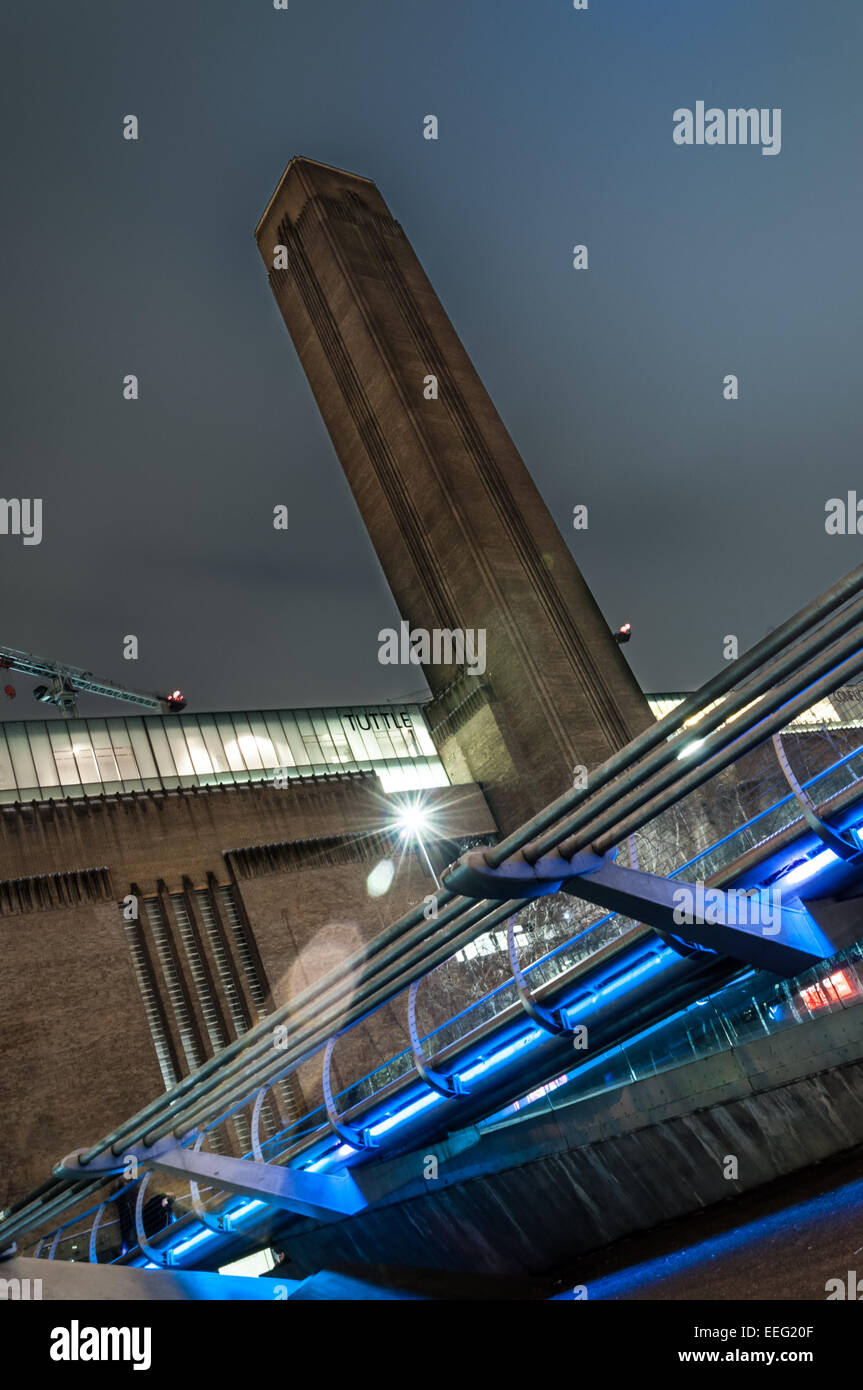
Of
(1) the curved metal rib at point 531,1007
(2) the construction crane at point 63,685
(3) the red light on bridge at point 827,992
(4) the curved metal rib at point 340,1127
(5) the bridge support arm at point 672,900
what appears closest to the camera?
(5) the bridge support arm at point 672,900

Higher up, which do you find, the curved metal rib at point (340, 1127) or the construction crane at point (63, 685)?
the construction crane at point (63, 685)

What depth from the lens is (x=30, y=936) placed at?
29281 mm

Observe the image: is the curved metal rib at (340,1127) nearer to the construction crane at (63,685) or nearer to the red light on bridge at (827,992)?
the red light on bridge at (827,992)

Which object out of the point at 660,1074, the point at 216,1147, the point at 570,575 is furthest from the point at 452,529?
the point at 660,1074

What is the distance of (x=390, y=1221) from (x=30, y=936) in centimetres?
1419

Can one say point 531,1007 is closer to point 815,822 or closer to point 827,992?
point 815,822

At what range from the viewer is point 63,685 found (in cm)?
6031

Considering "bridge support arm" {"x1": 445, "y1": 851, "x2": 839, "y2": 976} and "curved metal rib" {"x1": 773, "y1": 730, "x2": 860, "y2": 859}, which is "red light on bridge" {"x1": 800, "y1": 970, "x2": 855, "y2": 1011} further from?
"curved metal rib" {"x1": 773, "y1": 730, "x2": 860, "y2": 859}

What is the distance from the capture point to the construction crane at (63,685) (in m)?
57.6

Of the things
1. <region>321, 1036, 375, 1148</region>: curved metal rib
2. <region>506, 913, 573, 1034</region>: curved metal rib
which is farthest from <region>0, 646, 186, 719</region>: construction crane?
<region>506, 913, 573, 1034</region>: curved metal rib

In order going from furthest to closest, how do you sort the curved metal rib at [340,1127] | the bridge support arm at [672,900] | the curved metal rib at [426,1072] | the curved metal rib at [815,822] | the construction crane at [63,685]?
the construction crane at [63,685]
the curved metal rib at [340,1127]
the curved metal rib at [426,1072]
the bridge support arm at [672,900]
the curved metal rib at [815,822]

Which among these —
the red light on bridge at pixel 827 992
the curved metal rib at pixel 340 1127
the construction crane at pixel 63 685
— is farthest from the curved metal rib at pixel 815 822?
the construction crane at pixel 63 685

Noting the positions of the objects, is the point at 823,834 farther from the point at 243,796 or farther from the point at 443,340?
the point at 443,340

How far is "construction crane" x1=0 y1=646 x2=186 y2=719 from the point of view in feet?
189
